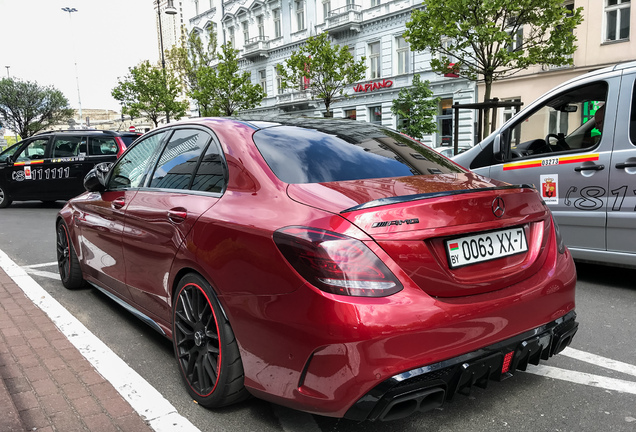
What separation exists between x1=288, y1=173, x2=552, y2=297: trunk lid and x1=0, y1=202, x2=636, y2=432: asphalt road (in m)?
0.71

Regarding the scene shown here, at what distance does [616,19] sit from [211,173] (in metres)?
22.4

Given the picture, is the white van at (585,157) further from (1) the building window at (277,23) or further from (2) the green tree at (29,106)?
(2) the green tree at (29,106)

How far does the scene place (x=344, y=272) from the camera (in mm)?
2014

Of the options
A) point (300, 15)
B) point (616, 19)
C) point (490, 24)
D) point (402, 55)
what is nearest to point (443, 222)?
point (490, 24)

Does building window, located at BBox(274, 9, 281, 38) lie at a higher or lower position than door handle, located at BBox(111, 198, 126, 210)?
higher

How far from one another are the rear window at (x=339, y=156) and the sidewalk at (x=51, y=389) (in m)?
1.44

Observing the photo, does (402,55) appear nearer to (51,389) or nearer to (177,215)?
(177,215)

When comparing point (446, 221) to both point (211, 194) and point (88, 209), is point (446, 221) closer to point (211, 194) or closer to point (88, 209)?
point (211, 194)

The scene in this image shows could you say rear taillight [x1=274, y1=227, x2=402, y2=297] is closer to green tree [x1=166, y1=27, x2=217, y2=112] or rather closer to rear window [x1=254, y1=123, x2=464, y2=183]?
rear window [x1=254, y1=123, x2=464, y2=183]

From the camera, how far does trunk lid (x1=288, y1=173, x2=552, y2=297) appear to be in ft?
6.90

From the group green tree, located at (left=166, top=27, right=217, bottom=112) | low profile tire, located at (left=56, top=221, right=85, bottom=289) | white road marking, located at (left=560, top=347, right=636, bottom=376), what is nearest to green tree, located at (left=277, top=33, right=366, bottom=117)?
green tree, located at (left=166, top=27, right=217, bottom=112)

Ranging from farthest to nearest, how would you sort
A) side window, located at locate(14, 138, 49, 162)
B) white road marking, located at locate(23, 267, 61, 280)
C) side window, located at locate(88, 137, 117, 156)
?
1. side window, located at locate(14, 138, 49, 162)
2. side window, located at locate(88, 137, 117, 156)
3. white road marking, located at locate(23, 267, 61, 280)

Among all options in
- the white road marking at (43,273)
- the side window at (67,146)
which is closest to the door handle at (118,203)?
the white road marking at (43,273)

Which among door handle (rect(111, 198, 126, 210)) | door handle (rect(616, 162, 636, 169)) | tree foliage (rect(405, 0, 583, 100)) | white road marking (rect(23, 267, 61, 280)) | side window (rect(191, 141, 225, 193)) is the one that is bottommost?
white road marking (rect(23, 267, 61, 280))
